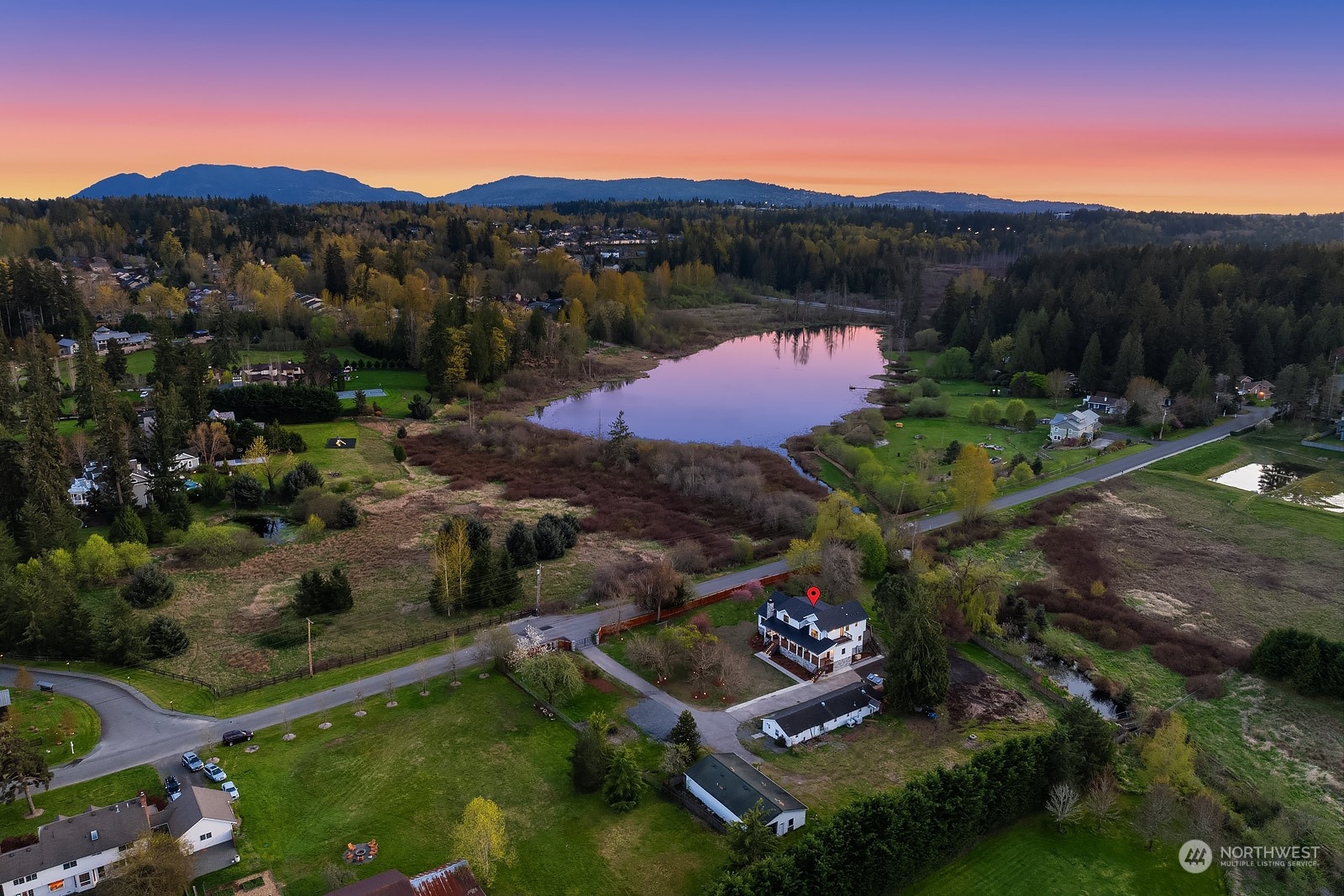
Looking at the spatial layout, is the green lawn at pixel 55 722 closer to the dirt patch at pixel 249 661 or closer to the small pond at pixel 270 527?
the dirt patch at pixel 249 661

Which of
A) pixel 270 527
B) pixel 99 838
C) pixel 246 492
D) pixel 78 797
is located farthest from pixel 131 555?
pixel 99 838

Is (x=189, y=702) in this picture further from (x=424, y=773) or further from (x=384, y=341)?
(x=384, y=341)

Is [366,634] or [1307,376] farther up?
[1307,376]

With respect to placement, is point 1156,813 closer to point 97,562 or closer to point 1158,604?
point 1158,604

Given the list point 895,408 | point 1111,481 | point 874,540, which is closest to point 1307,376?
point 1111,481

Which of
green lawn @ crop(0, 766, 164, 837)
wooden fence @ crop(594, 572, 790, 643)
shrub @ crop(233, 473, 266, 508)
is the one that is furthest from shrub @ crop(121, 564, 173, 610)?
wooden fence @ crop(594, 572, 790, 643)

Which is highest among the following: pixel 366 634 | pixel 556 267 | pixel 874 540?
pixel 556 267

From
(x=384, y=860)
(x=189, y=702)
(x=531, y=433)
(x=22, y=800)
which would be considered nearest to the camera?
(x=384, y=860)
